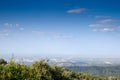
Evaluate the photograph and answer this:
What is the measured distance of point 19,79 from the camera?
15492 millimetres

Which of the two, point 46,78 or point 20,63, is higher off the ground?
point 20,63

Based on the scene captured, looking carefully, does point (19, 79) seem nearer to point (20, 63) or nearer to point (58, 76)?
point (20, 63)

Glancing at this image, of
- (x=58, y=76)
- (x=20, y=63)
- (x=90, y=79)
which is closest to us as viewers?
(x=20, y=63)

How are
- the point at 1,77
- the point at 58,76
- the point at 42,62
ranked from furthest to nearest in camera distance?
the point at 58,76
the point at 42,62
the point at 1,77

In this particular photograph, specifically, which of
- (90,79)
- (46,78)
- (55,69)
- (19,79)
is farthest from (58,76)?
(90,79)

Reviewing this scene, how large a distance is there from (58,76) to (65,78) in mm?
1956

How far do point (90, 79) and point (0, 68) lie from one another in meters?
34.3

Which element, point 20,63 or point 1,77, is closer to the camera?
point 1,77

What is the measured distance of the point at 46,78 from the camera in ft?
62.9

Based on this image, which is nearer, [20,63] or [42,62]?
[20,63]

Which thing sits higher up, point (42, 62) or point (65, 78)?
point (42, 62)

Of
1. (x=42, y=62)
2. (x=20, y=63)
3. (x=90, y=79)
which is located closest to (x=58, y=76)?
(x=42, y=62)

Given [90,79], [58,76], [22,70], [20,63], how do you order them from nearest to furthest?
[22,70], [20,63], [58,76], [90,79]

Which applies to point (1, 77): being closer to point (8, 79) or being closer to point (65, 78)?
point (8, 79)
